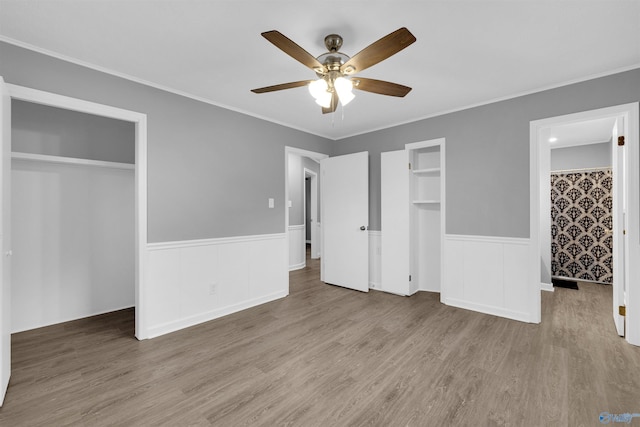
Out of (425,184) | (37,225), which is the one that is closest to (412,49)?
(425,184)

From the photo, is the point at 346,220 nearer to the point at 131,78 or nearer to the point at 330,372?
the point at 330,372

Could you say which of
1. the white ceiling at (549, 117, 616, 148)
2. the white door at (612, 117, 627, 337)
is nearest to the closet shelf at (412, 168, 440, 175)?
the white door at (612, 117, 627, 337)

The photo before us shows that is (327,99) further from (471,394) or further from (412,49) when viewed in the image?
(471,394)

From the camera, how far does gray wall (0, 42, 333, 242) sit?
2.33 m

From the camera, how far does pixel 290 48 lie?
164 centimetres

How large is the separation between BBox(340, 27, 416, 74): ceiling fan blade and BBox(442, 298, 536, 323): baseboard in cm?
300

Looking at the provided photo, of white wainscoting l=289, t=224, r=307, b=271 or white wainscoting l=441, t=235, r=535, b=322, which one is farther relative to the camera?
white wainscoting l=289, t=224, r=307, b=271

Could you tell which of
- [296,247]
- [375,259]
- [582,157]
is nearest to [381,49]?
[375,259]

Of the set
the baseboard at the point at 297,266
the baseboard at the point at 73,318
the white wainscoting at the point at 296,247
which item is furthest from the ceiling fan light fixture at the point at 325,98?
the baseboard at the point at 297,266

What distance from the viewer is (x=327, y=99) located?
2.08 meters

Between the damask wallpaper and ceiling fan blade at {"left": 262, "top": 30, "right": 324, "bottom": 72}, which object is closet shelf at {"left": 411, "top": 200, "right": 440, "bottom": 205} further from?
the damask wallpaper

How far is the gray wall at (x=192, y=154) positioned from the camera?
2332 millimetres

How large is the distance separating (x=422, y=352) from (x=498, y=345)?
28.9 inches

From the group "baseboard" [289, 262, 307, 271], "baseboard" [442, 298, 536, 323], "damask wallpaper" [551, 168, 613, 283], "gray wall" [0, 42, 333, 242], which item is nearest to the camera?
"gray wall" [0, 42, 333, 242]
